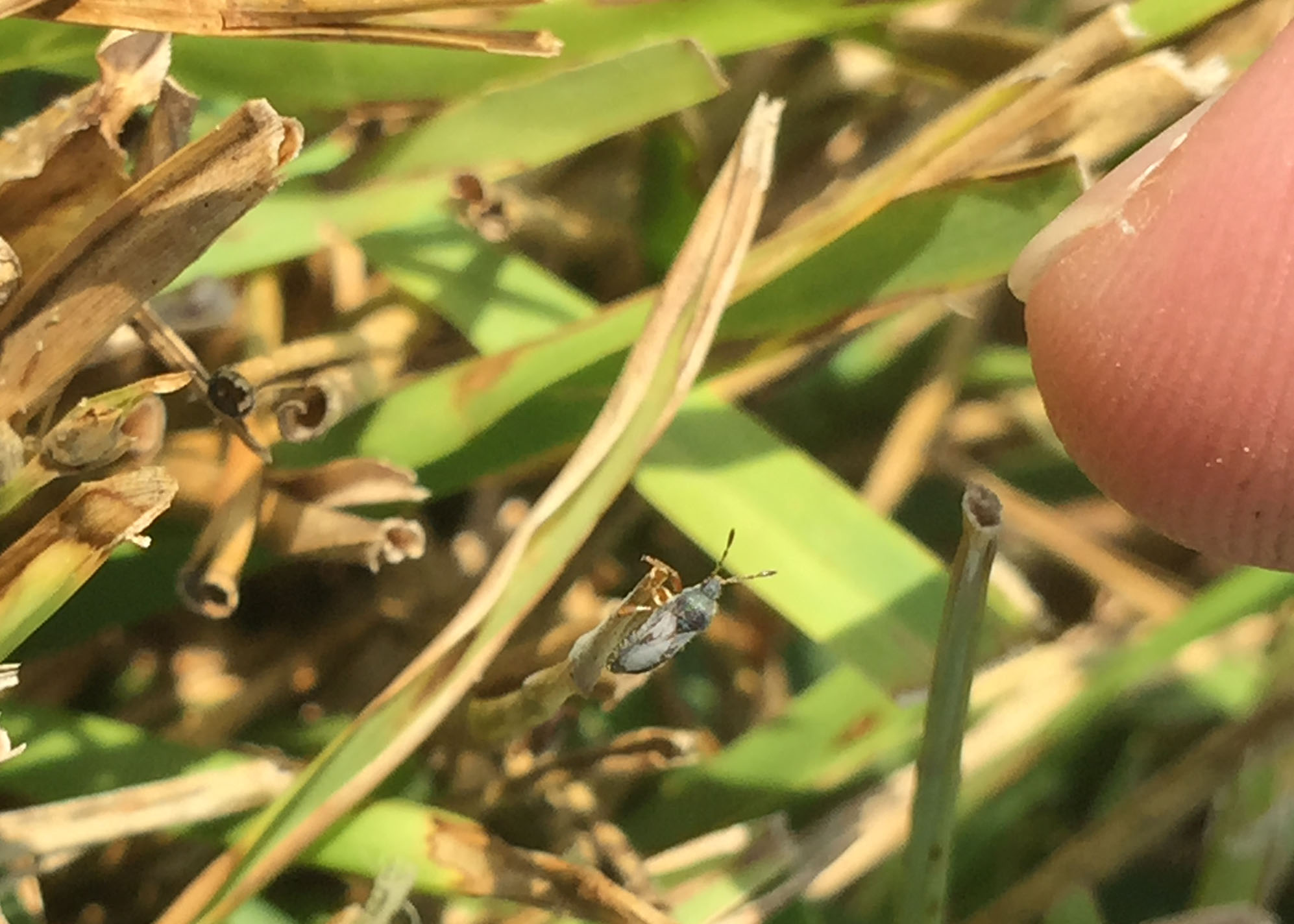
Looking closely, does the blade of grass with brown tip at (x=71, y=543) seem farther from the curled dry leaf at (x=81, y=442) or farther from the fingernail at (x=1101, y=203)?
the fingernail at (x=1101, y=203)

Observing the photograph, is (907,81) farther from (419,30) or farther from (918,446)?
(419,30)

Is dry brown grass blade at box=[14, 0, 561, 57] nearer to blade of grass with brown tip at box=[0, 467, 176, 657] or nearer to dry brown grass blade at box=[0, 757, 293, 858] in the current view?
blade of grass with brown tip at box=[0, 467, 176, 657]

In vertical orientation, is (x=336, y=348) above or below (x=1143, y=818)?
above

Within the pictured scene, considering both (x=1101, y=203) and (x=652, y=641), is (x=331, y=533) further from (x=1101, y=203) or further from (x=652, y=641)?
(x=1101, y=203)

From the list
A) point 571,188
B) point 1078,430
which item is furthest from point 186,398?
point 1078,430

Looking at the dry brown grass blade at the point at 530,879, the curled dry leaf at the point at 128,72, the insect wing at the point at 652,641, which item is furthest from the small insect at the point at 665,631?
the curled dry leaf at the point at 128,72

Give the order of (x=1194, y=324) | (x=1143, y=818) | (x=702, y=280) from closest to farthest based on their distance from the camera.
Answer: (x=1194, y=324) → (x=702, y=280) → (x=1143, y=818)

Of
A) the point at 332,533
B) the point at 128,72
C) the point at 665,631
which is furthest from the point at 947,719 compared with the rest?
the point at 128,72
